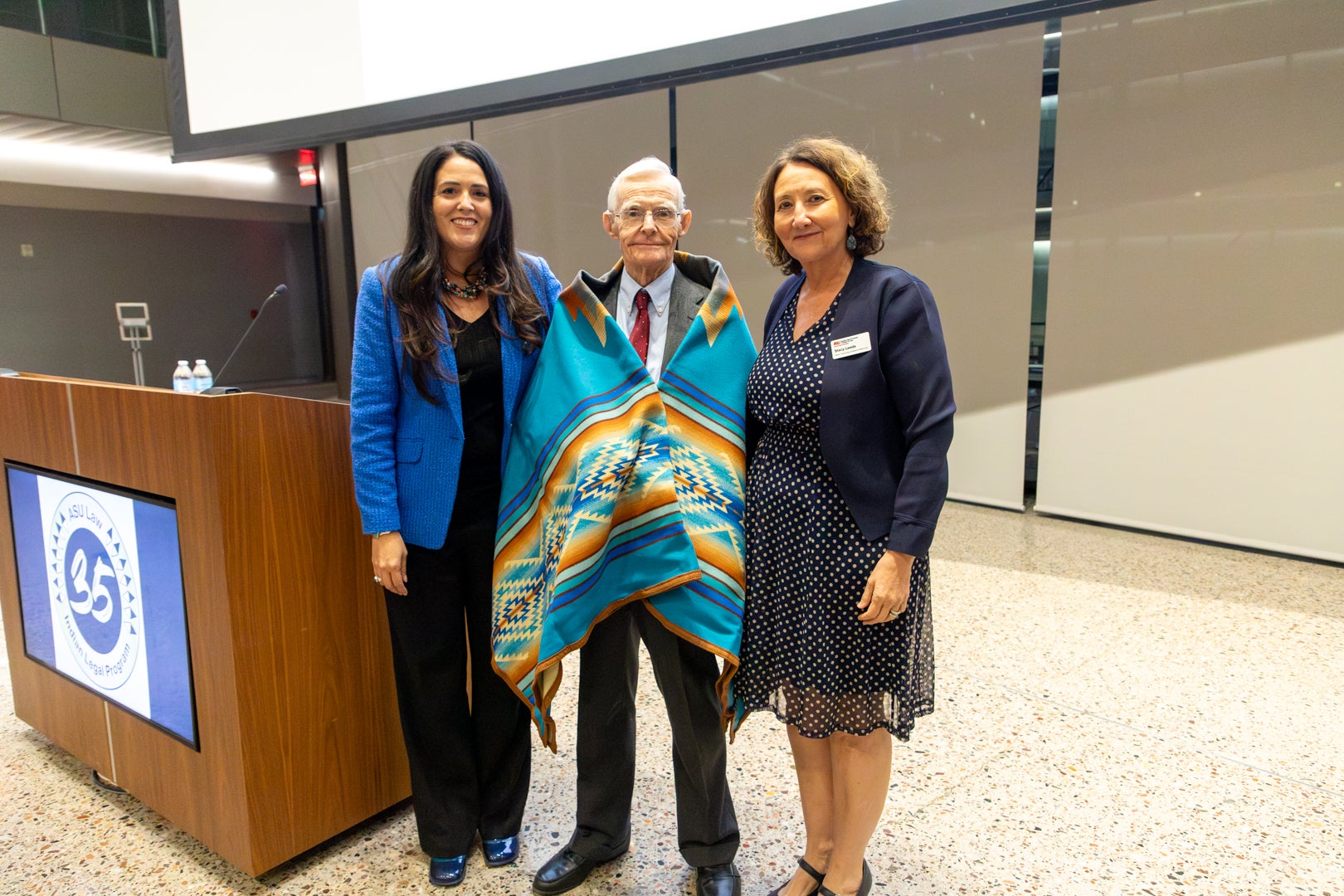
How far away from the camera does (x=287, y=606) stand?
6.14 ft

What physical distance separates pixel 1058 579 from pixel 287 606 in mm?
3347

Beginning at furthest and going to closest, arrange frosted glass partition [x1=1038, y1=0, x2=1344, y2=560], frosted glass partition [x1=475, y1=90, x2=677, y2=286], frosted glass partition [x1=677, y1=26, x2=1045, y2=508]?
frosted glass partition [x1=475, y1=90, x2=677, y2=286]
frosted glass partition [x1=677, y1=26, x2=1045, y2=508]
frosted glass partition [x1=1038, y1=0, x2=1344, y2=560]

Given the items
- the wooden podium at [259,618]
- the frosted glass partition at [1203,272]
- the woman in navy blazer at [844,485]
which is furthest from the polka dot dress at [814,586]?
the frosted glass partition at [1203,272]

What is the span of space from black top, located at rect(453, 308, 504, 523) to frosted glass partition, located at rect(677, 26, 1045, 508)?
3969 millimetres

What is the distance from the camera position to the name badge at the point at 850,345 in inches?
58.1

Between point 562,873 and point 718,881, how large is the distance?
1.14ft

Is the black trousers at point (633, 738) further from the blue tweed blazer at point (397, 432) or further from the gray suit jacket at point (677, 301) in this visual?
the gray suit jacket at point (677, 301)

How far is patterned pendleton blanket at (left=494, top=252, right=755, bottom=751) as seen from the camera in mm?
1612

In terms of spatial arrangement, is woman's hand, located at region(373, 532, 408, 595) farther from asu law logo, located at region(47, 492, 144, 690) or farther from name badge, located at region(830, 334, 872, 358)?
name badge, located at region(830, 334, 872, 358)

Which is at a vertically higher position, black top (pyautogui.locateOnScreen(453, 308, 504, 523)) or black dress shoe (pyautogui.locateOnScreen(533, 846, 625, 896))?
black top (pyautogui.locateOnScreen(453, 308, 504, 523))

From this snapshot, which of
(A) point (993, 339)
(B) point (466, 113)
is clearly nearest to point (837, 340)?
(B) point (466, 113)

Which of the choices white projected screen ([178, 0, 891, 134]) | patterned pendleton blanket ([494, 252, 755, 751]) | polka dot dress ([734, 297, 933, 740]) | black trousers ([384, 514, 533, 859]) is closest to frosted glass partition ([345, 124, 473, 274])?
white projected screen ([178, 0, 891, 134])

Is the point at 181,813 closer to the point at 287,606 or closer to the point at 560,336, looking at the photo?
the point at 287,606

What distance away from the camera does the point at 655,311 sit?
1.72 m
